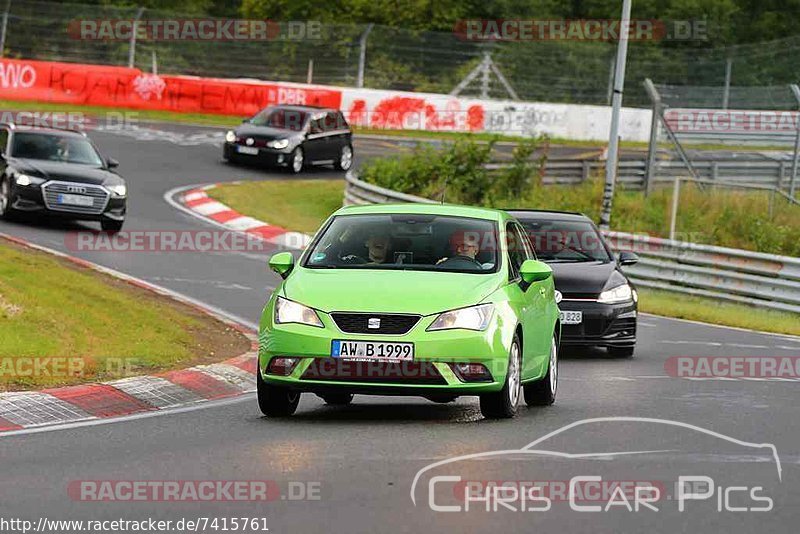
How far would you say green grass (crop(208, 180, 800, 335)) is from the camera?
23.3m

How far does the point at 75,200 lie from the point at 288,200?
10.3 metres

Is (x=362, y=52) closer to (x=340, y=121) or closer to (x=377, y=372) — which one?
(x=340, y=121)

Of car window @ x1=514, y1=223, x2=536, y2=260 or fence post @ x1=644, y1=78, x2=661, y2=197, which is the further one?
fence post @ x1=644, y1=78, x2=661, y2=197

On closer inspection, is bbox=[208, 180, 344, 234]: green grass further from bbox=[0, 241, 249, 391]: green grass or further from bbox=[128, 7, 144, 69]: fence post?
bbox=[128, 7, 144, 69]: fence post

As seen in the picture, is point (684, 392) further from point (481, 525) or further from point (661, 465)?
point (481, 525)

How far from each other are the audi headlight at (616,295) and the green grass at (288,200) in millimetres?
13912

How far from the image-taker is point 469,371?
1076cm

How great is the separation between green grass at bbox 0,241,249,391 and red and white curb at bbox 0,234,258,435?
10.5 inches

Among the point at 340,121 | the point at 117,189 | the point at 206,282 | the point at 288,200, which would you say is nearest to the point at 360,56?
the point at 340,121

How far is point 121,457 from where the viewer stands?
9.34 metres

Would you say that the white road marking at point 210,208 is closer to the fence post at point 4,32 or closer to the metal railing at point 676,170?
the metal railing at point 676,170

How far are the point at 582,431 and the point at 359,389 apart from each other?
4.71 feet

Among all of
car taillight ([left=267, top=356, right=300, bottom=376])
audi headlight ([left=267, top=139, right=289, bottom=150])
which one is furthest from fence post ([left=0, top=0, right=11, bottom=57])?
car taillight ([left=267, top=356, right=300, bottom=376])

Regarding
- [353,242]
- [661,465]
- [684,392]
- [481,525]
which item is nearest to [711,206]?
[684,392]
